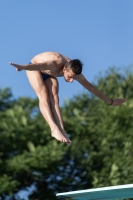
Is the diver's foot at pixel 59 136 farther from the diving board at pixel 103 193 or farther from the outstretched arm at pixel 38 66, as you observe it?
the diving board at pixel 103 193

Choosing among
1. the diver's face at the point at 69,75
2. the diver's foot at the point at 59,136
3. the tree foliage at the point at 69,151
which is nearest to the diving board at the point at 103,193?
the diver's foot at the point at 59,136

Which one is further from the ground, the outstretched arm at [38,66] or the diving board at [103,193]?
the outstretched arm at [38,66]

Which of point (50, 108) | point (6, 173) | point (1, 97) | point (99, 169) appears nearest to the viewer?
point (50, 108)

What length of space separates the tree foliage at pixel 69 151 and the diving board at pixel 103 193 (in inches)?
273

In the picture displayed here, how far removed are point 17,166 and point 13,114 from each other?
155cm

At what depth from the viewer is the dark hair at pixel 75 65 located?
726 centimetres

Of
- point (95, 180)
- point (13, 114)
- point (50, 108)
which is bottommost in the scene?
point (50, 108)

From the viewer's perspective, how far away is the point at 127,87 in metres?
18.9

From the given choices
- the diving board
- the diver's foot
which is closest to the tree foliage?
the diving board

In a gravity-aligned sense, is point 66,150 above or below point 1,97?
below

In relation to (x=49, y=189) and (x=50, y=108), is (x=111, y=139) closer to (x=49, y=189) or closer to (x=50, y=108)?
(x=49, y=189)

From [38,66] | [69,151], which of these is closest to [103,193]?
[38,66]

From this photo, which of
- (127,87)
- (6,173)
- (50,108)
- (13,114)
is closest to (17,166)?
(6,173)

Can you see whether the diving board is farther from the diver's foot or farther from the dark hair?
the dark hair
